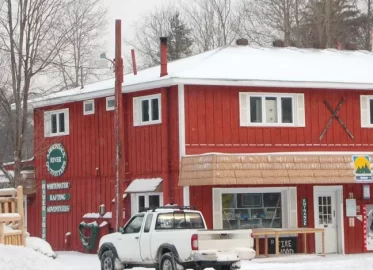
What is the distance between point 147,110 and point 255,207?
513 cm

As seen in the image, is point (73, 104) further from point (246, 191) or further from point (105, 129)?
point (246, 191)

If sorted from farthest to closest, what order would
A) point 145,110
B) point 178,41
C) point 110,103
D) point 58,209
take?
1. point 178,41
2. point 58,209
3. point 110,103
4. point 145,110

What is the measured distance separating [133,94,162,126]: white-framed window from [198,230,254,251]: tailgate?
33.4ft

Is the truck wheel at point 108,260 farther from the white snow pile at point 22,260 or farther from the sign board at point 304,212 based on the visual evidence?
the sign board at point 304,212

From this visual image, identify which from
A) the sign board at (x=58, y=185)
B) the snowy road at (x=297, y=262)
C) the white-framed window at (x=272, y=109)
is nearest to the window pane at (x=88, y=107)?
the sign board at (x=58, y=185)

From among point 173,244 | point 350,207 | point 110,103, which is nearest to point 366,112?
point 350,207

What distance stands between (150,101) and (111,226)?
5014 mm

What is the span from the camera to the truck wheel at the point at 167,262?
24.6 meters

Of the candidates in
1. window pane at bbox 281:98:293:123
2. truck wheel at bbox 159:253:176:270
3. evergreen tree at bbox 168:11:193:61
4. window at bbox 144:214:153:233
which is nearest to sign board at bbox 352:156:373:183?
window pane at bbox 281:98:293:123

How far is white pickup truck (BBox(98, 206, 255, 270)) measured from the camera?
24.3m

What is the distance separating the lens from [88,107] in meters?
38.5

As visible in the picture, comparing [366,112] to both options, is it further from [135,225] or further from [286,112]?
[135,225]

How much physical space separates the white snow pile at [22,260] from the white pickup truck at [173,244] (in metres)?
4.63

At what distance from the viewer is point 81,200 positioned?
127 ft
